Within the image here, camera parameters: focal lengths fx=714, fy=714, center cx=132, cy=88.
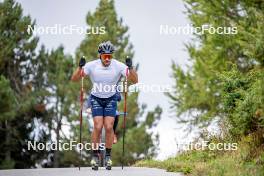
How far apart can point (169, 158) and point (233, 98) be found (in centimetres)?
356

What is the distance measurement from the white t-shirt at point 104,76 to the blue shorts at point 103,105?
0.10 metres

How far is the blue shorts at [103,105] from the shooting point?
13.8m

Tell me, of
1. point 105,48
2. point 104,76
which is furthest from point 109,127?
point 105,48

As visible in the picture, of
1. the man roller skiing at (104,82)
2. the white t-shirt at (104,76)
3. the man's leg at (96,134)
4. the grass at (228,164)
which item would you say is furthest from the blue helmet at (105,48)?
the grass at (228,164)

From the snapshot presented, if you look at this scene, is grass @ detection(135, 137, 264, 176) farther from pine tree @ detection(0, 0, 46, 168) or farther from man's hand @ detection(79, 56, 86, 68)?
pine tree @ detection(0, 0, 46, 168)

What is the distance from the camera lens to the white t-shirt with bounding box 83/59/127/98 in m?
13.7

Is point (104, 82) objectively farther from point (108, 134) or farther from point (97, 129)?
point (108, 134)

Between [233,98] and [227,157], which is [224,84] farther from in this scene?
[227,157]

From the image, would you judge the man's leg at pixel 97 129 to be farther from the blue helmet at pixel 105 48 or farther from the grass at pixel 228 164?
the grass at pixel 228 164

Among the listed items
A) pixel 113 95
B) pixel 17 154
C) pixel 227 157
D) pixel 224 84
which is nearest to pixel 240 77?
pixel 224 84

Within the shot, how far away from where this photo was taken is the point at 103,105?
13844 millimetres

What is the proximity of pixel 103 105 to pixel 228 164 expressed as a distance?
287 centimetres

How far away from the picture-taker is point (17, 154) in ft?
141

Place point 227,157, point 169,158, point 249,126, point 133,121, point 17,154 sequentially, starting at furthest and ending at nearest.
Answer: point 133,121 → point 17,154 → point 169,158 → point 227,157 → point 249,126
